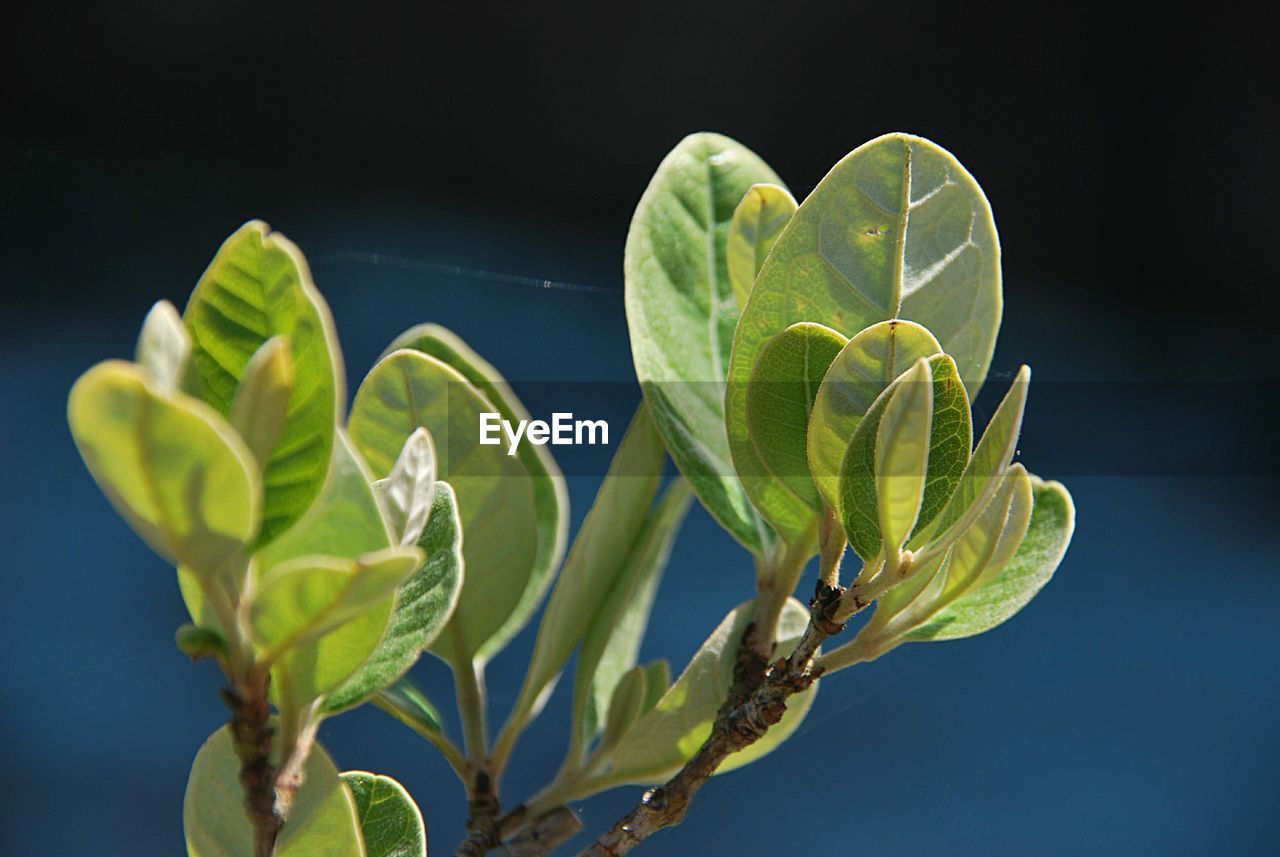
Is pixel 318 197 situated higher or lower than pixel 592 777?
lower

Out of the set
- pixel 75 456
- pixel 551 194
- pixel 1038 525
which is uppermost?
pixel 1038 525

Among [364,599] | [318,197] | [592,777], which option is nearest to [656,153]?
[318,197]

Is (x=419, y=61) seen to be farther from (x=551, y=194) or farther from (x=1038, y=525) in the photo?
(x=1038, y=525)

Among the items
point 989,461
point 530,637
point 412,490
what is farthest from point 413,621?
point 530,637

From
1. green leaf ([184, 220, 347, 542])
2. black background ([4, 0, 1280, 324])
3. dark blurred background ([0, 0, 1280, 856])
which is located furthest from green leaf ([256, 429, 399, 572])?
black background ([4, 0, 1280, 324])

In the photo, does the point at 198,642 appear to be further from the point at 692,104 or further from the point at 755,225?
the point at 692,104
